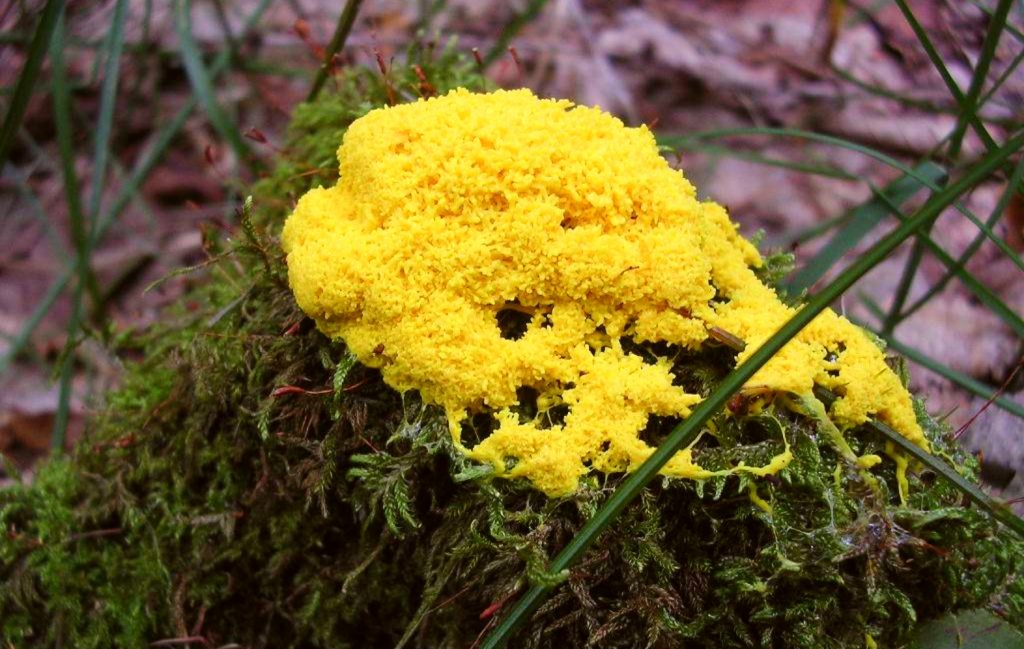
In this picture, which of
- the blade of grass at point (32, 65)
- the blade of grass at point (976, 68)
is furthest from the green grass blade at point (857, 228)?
the blade of grass at point (32, 65)

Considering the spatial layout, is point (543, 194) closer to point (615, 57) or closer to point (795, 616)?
point (795, 616)

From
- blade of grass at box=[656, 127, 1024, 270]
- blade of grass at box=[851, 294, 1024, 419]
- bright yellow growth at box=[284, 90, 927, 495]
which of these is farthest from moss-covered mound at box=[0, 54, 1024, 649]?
blade of grass at box=[656, 127, 1024, 270]

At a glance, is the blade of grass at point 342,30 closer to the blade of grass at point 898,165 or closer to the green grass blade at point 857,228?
the blade of grass at point 898,165

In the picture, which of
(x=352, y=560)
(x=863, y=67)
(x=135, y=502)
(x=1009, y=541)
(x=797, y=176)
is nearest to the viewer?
(x=1009, y=541)

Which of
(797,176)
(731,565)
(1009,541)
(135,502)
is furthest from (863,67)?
(135,502)

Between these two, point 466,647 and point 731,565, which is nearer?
point 731,565

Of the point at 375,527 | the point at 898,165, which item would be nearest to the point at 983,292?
the point at 898,165
